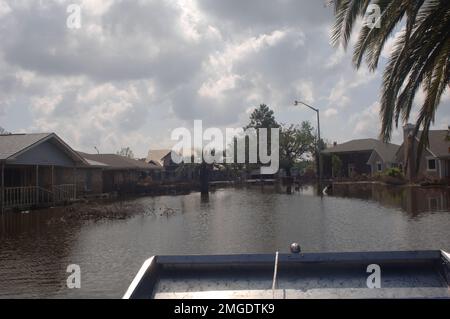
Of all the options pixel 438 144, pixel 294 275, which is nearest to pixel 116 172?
pixel 438 144

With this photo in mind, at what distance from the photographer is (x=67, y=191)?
33281 mm

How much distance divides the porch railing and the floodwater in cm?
441

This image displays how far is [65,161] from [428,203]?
24.6 m

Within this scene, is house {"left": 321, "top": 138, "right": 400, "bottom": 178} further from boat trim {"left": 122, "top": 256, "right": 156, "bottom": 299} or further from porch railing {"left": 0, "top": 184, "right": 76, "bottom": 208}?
boat trim {"left": 122, "top": 256, "right": 156, "bottom": 299}

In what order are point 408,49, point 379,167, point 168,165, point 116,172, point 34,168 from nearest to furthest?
point 408,49 → point 34,168 → point 116,172 → point 379,167 → point 168,165

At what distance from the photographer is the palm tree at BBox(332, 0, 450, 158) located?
1019cm

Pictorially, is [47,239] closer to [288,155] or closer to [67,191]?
[67,191]

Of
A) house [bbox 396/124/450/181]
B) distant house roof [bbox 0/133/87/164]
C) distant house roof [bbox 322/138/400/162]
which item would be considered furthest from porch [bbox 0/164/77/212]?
distant house roof [bbox 322/138/400/162]

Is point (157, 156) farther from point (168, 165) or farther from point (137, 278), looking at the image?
point (137, 278)

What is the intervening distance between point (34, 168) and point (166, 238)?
20679mm

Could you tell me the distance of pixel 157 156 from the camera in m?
79.3

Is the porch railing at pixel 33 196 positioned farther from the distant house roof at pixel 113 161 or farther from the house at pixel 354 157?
the house at pixel 354 157

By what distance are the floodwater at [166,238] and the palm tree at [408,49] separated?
3839 millimetres

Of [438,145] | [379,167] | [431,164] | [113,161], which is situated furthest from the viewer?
[379,167]
